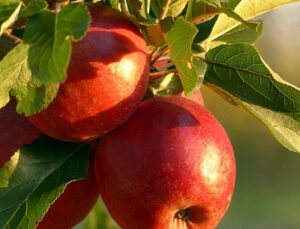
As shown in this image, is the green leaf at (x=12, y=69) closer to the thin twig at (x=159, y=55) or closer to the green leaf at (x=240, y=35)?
the thin twig at (x=159, y=55)

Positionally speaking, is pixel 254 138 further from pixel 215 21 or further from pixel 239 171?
pixel 215 21

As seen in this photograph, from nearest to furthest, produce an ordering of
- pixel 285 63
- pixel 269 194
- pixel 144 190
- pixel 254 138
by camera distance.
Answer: pixel 144 190
pixel 269 194
pixel 254 138
pixel 285 63

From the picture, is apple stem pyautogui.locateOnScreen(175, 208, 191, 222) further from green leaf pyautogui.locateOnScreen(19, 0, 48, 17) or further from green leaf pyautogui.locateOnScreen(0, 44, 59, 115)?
green leaf pyautogui.locateOnScreen(19, 0, 48, 17)

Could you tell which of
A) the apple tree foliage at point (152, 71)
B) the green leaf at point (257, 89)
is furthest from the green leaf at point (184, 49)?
the green leaf at point (257, 89)

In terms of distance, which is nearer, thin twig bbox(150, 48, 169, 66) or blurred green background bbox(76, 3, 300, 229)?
thin twig bbox(150, 48, 169, 66)

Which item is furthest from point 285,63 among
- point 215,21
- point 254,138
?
point 215,21

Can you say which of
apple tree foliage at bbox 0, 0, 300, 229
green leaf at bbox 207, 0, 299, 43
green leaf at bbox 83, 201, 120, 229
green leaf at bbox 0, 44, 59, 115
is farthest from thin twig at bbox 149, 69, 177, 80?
green leaf at bbox 83, 201, 120, 229

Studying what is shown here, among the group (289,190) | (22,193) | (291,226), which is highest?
(22,193)
